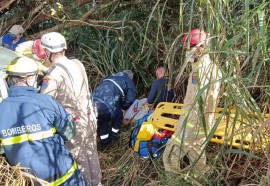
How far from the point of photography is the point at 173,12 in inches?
199

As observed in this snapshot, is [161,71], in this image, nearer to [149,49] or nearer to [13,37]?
[149,49]

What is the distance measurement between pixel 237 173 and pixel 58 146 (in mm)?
1284

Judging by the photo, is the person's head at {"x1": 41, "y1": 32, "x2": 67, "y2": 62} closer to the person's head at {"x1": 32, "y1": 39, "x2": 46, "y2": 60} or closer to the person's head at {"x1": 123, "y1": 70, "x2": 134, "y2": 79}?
the person's head at {"x1": 32, "y1": 39, "x2": 46, "y2": 60}

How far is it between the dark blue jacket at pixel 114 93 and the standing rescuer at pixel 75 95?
0.96 metres

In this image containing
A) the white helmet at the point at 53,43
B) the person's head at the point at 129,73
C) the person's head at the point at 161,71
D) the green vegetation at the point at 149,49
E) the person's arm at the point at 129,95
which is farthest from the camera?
the person's head at the point at 129,73

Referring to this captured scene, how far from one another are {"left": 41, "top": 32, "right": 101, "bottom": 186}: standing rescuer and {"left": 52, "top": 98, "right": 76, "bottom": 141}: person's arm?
567 millimetres

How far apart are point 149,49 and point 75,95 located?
1.51 metres

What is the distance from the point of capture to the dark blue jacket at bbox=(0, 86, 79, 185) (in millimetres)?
2961

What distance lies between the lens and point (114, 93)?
5016 mm

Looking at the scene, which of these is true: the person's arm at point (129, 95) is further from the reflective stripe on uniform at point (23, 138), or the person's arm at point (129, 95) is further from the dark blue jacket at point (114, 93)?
the reflective stripe on uniform at point (23, 138)

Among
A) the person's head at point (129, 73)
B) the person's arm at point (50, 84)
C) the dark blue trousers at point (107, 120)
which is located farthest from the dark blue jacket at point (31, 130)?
the person's head at point (129, 73)

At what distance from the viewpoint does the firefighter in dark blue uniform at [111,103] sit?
4.96 metres

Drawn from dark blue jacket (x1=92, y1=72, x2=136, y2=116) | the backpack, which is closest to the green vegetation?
the backpack

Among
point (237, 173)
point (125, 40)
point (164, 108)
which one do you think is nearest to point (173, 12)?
point (125, 40)
